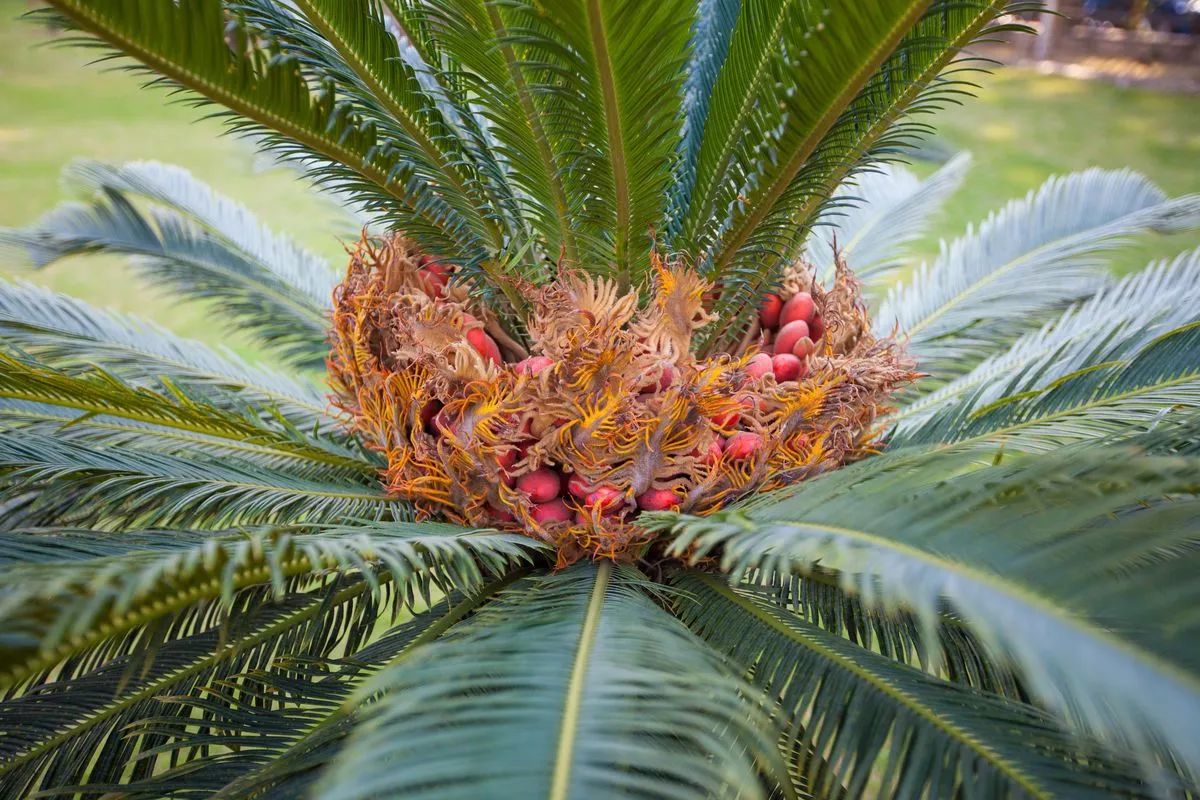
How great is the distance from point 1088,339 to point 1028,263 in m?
0.72

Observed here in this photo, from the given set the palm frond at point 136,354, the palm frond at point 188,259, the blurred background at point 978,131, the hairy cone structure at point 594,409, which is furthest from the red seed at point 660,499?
the blurred background at point 978,131

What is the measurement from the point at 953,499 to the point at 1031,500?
96 mm

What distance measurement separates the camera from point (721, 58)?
5.86 feet

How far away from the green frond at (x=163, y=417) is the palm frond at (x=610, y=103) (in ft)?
2.29

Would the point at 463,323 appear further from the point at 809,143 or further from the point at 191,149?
the point at 191,149

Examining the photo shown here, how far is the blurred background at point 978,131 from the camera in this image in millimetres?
5934

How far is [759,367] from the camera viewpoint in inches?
58.4

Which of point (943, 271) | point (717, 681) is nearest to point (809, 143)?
point (717, 681)

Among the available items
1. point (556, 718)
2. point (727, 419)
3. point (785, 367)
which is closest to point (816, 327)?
point (785, 367)

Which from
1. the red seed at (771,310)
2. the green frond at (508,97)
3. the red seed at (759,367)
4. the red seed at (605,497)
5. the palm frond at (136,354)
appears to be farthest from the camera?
the palm frond at (136,354)

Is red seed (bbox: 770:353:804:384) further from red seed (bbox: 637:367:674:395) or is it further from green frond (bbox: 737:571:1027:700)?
green frond (bbox: 737:571:1027:700)

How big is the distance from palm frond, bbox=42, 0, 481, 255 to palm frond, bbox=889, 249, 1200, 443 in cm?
112

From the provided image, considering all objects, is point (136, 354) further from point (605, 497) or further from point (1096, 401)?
point (1096, 401)

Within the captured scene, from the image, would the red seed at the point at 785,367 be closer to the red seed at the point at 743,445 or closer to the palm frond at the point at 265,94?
the red seed at the point at 743,445
